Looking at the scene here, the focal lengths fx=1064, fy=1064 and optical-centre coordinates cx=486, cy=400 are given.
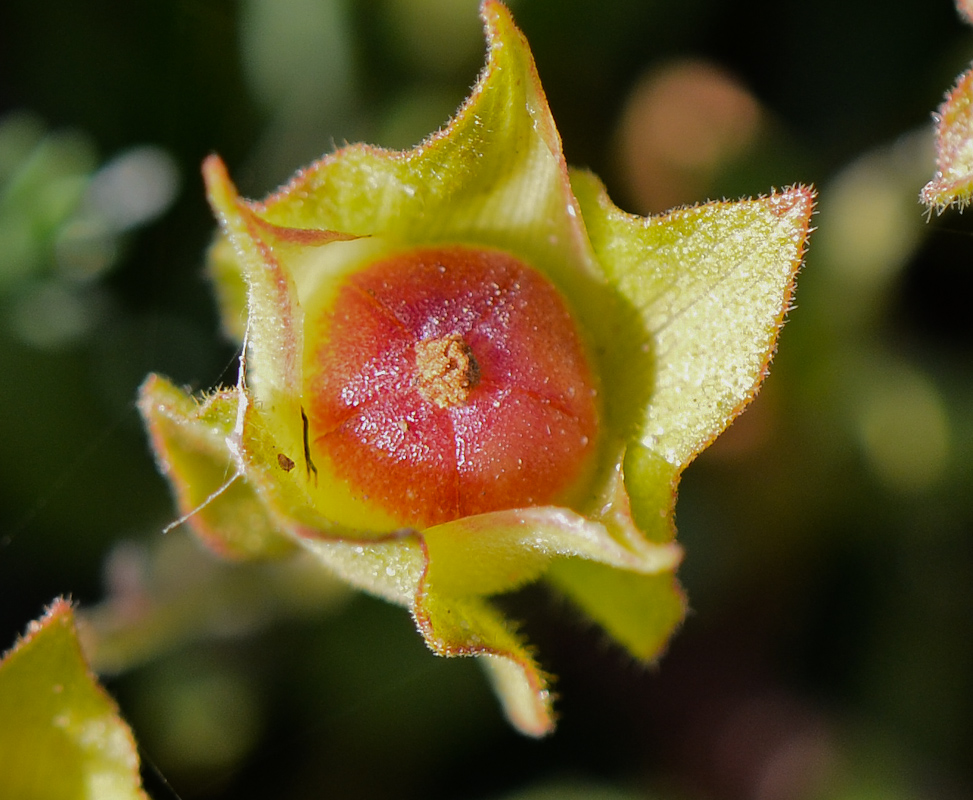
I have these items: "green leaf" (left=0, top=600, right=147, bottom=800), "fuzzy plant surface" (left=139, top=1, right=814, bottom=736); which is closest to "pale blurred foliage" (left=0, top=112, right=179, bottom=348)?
"fuzzy plant surface" (left=139, top=1, right=814, bottom=736)

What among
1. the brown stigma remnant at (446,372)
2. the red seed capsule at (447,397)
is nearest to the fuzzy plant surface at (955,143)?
the red seed capsule at (447,397)

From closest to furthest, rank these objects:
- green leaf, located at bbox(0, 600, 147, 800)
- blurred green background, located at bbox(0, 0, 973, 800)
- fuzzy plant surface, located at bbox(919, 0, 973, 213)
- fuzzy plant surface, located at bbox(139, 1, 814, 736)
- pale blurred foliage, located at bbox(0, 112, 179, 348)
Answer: fuzzy plant surface, located at bbox(919, 0, 973, 213), fuzzy plant surface, located at bbox(139, 1, 814, 736), green leaf, located at bbox(0, 600, 147, 800), pale blurred foliage, located at bbox(0, 112, 179, 348), blurred green background, located at bbox(0, 0, 973, 800)

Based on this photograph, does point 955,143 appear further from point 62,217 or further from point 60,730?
point 62,217

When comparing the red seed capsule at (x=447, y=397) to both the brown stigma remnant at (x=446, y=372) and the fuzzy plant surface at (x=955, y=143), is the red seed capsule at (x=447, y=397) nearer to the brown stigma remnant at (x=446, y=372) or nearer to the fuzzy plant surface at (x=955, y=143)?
the brown stigma remnant at (x=446, y=372)

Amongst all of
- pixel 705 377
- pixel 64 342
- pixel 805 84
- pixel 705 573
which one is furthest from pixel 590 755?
pixel 805 84

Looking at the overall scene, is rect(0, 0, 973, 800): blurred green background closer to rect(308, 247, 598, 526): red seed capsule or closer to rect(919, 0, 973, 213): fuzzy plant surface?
rect(308, 247, 598, 526): red seed capsule

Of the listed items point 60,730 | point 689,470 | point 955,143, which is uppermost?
point 955,143

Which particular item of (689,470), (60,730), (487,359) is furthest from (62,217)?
(689,470)
